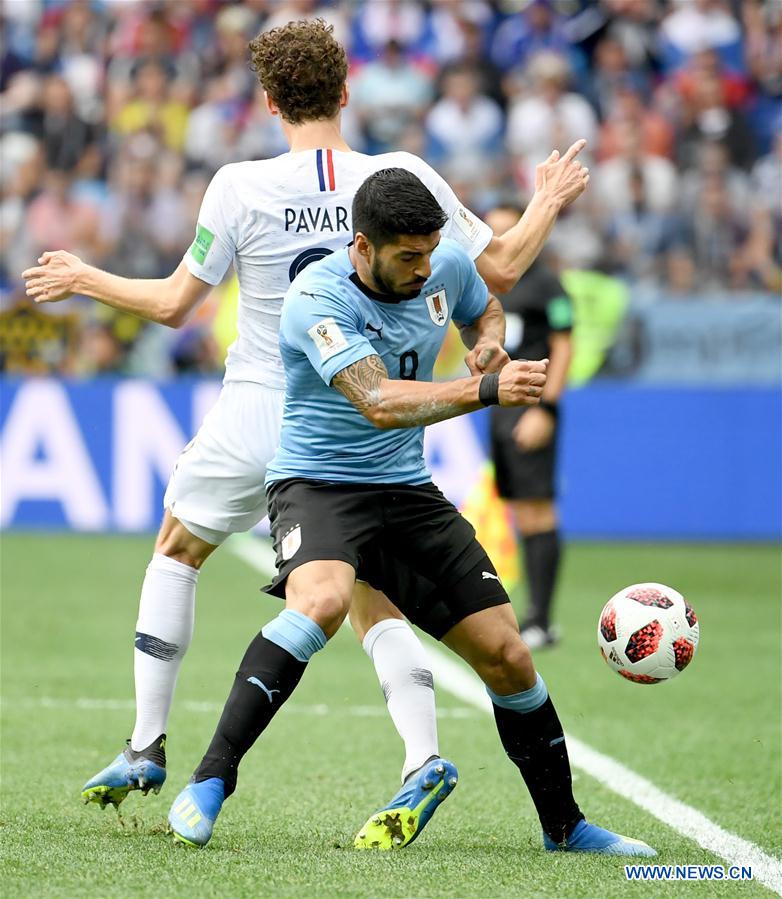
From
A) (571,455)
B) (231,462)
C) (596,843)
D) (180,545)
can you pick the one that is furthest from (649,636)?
(571,455)

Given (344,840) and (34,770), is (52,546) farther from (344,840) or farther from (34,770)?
(344,840)

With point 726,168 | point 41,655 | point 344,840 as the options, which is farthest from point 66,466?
point 344,840

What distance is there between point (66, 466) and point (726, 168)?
7476 millimetres

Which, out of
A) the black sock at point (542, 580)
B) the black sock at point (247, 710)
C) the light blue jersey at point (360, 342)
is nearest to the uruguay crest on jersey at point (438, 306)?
the light blue jersey at point (360, 342)

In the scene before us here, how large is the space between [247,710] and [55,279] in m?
1.49

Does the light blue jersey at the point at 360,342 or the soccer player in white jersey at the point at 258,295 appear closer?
the light blue jersey at the point at 360,342

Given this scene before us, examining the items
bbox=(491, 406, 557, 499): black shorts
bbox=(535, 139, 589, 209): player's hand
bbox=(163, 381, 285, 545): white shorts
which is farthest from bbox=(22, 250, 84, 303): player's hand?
bbox=(491, 406, 557, 499): black shorts

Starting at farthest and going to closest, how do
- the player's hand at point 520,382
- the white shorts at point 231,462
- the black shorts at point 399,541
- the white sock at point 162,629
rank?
the white sock at point 162,629 → the white shorts at point 231,462 → the black shorts at point 399,541 → the player's hand at point 520,382

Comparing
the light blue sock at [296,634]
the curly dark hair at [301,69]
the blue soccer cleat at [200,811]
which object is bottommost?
the blue soccer cleat at [200,811]

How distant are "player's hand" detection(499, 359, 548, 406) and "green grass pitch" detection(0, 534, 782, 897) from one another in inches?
48.2

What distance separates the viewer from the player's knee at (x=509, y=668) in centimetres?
459

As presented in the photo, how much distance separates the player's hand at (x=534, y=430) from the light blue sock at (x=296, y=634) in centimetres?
453

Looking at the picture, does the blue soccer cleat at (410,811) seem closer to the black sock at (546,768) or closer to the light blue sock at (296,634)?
the black sock at (546,768)

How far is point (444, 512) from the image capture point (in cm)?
470
